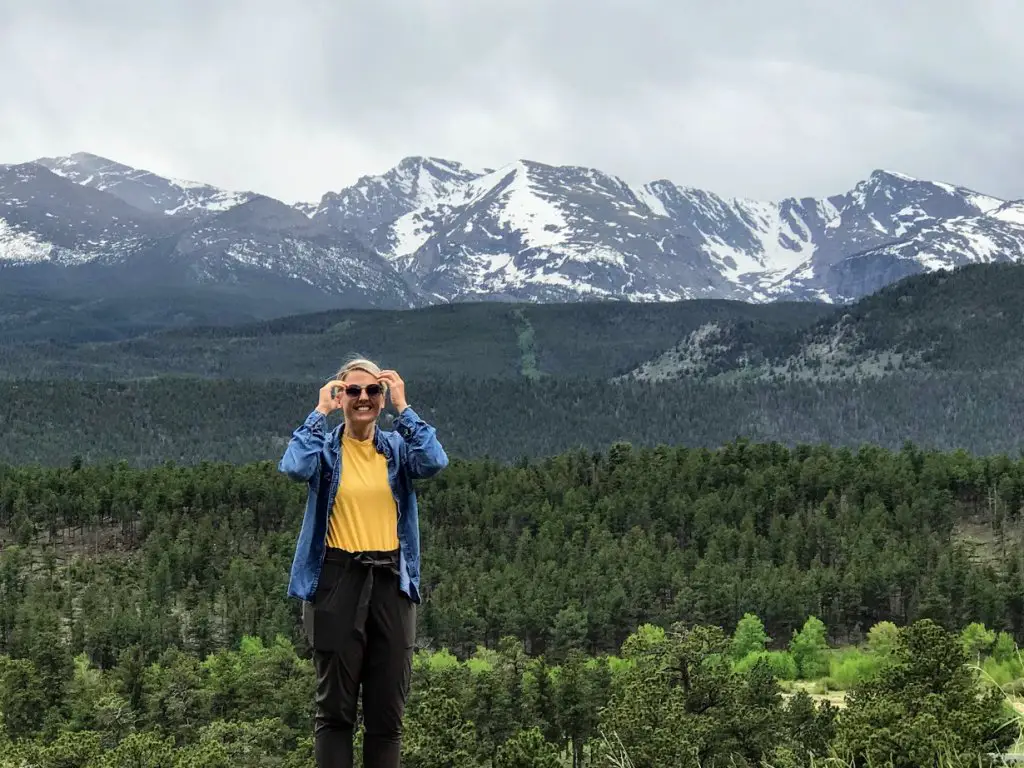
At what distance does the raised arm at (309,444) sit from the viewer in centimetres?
1340

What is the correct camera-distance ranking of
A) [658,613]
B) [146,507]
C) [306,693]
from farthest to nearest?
[146,507] → [658,613] → [306,693]

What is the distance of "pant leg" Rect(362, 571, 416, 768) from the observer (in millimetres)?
13695

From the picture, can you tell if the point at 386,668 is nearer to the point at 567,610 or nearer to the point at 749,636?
the point at 749,636

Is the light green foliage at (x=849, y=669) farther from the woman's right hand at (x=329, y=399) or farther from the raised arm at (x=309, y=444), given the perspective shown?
the raised arm at (x=309, y=444)

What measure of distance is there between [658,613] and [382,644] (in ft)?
404

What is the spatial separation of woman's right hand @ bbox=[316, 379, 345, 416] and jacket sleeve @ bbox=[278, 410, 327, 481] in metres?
0.12

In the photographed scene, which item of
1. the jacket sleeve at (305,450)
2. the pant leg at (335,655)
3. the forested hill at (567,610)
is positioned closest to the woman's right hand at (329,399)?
the jacket sleeve at (305,450)

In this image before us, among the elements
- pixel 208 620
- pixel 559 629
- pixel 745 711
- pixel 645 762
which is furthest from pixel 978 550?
pixel 645 762

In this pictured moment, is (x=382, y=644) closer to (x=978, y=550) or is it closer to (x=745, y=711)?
(x=745, y=711)

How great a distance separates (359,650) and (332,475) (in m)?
2.24

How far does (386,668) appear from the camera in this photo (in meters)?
13.8

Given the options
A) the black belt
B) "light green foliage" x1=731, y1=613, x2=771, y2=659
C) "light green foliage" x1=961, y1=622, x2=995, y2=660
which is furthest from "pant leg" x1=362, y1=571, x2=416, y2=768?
"light green foliage" x1=731, y1=613, x2=771, y2=659

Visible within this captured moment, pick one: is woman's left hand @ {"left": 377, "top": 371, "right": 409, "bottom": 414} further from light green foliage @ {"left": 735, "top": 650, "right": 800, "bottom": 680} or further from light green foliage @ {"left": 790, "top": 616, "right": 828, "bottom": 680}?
light green foliage @ {"left": 790, "top": 616, "right": 828, "bottom": 680}

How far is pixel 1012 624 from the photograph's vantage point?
12325 cm
